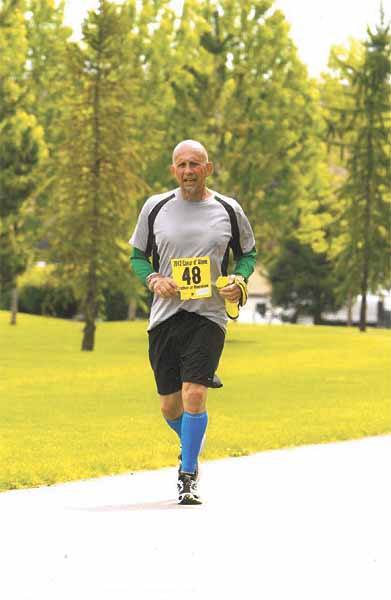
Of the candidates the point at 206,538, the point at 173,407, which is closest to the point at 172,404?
the point at 173,407

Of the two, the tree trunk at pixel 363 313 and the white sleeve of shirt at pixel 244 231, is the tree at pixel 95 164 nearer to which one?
the tree trunk at pixel 363 313

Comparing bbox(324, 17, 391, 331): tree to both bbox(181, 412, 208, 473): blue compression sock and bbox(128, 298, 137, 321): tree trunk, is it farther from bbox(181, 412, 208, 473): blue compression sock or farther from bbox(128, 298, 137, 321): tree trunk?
bbox(181, 412, 208, 473): blue compression sock

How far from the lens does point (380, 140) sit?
50.4 m

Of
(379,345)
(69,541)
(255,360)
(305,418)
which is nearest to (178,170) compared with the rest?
(69,541)

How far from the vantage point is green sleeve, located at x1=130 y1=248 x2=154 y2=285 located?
8719mm

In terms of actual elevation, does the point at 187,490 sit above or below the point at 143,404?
above

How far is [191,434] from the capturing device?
8523mm

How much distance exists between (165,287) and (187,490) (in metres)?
1.27

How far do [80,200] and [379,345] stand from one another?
10144 mm

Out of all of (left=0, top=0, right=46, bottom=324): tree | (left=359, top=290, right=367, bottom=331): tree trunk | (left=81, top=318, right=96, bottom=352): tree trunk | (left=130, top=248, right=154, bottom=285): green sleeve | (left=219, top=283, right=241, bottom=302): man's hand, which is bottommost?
(left=81, top=318, right=96, bottom=352): tree trunk

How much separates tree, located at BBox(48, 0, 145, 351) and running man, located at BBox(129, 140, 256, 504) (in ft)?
82.5

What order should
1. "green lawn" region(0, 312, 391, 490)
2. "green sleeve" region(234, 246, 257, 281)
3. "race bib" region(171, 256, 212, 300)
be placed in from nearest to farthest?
"race bib" region(171, 256, 212, 300), "green sleeve" region(234, 246, 257, 281), "green lawn" region(0, 312, 391, 490)

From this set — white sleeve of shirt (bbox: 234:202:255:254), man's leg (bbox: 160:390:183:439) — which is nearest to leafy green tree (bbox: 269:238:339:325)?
man's leg (bbox: 160:390:183:439)

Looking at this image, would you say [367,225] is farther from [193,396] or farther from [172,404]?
[193,396]
